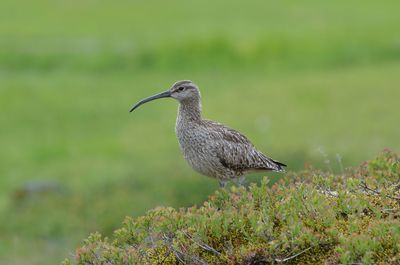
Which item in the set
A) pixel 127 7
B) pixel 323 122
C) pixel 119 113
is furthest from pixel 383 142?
pixel 127 7

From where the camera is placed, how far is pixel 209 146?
992 centimetres

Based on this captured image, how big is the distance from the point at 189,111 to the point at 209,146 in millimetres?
506

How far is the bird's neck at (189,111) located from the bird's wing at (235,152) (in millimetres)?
145

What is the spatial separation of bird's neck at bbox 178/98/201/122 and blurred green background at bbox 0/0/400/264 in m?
4.18

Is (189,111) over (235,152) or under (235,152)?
over

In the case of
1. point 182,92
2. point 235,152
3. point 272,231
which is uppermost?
point 182,92

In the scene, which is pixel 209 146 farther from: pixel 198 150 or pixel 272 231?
pixel 272 231

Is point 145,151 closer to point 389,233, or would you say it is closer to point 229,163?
point 229,163

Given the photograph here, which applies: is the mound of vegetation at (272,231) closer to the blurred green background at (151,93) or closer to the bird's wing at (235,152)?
the bird's wing at (235,152)

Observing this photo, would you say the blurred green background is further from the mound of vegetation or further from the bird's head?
the mound of vegetation

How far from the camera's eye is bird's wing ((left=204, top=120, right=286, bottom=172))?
10023 millimetres

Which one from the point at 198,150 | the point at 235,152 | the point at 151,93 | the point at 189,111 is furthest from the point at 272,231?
the point at 151,93

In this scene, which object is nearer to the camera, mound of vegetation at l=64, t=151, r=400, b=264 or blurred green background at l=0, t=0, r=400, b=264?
mound of vegetation at l=64, t=151, r=400, b=264

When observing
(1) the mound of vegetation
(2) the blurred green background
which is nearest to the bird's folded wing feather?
(1) the mound of vegetation
